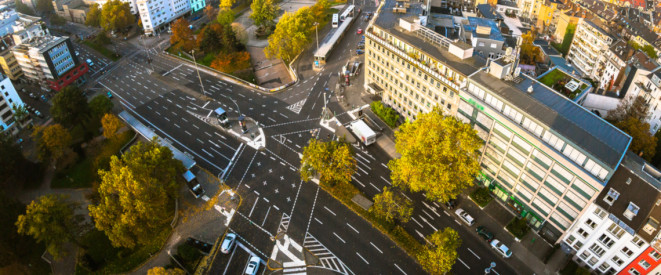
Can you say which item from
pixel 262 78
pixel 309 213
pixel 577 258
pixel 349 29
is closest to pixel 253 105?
pixel 262 78

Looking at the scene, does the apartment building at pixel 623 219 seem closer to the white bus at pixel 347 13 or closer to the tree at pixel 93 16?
the white bus at pixel 347 13

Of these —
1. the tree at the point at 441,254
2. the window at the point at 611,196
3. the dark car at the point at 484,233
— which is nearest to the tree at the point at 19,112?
the tree at the point at 441,254

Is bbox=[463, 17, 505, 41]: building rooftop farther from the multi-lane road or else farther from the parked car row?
the parked car row

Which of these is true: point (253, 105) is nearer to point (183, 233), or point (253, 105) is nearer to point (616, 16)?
point (183, 233)

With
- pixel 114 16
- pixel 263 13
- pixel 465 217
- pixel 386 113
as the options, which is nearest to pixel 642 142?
pixel 465 217

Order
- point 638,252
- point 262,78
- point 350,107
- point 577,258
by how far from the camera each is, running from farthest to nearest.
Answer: point 262,78 → point 350,107 → point 577,258 → point 638,252
